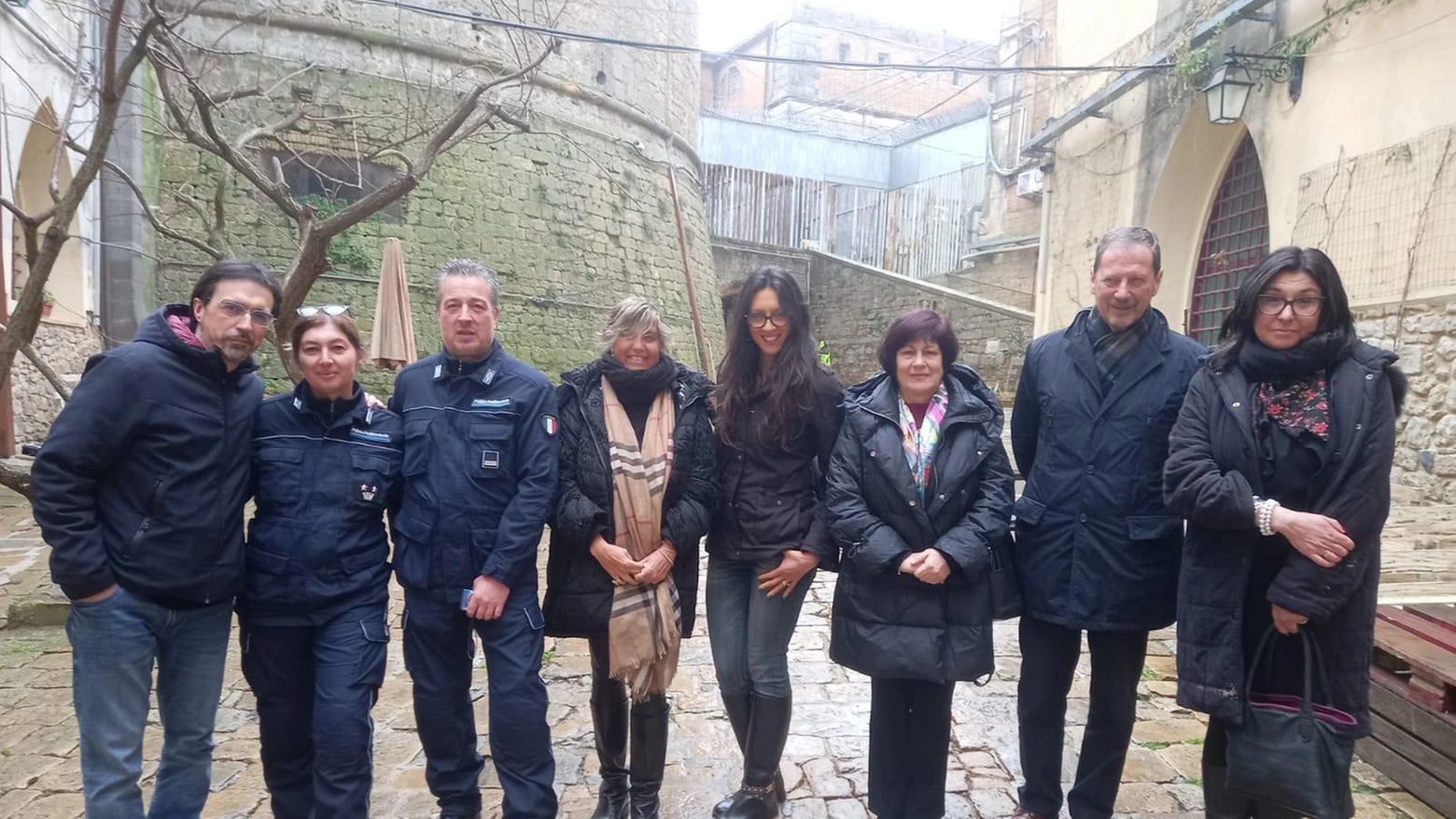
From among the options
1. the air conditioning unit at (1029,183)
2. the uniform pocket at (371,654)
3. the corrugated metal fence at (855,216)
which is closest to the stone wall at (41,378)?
the uniform pocket at (371,654)

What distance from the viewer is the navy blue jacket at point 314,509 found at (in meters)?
2.39

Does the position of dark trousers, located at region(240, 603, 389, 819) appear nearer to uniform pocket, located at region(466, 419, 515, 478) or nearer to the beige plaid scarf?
uniform pocket, located at region(466, 419, 515, 478)

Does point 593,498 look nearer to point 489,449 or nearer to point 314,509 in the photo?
point 489,449

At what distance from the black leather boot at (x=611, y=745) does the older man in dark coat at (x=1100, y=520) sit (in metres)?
1.31

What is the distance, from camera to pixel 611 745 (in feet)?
9.11

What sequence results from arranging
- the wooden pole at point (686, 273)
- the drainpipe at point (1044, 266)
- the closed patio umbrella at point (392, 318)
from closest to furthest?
the closed patio umbrella at point (392, 318), the drainpipe at point (1044, 266), the wooden pole at point (686, 273)

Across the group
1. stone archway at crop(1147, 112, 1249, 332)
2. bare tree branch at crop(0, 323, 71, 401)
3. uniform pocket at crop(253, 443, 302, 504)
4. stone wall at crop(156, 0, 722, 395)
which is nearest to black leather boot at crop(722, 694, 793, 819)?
uniform pocket at crop(253, 443, 302, 504)

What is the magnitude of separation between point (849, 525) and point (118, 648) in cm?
199

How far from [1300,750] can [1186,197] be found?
8.32 meters

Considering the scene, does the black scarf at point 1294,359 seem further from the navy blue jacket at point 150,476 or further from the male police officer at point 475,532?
the navy blue jacket at point 150,476

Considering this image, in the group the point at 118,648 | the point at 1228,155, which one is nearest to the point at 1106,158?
the point at 1228,155

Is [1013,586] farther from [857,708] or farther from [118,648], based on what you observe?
[118,648]

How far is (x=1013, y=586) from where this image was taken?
2.64 m

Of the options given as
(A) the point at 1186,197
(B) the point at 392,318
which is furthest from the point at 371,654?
(A) the point at 1186,197
